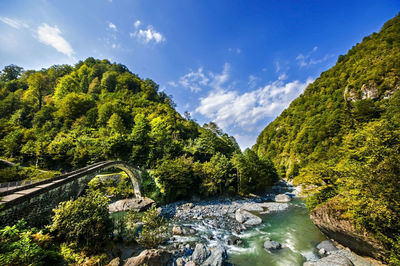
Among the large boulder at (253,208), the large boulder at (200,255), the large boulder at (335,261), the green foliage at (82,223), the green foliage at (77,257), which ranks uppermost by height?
the green foliage at (82,223)

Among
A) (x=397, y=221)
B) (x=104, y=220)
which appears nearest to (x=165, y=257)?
(x=104, y=220)

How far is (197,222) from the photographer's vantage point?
51.3 ft

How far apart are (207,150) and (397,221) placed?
103 ft

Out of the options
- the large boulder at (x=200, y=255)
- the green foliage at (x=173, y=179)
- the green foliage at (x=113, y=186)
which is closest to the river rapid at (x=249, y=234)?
the large boulder at (x=200, y=255)

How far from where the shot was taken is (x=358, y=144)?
10.5 m

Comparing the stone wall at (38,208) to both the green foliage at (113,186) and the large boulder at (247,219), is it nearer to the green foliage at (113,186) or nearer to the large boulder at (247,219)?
the green foliage at (113,186)

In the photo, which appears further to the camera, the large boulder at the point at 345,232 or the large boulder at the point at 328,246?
the large boulder at the point at 328,246

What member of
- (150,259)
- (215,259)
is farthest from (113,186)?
(215,259)

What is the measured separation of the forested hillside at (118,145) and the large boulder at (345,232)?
51.4ft

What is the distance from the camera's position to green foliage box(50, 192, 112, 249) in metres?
6.92

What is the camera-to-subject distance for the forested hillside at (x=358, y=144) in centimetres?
689

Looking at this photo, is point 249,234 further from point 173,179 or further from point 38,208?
point 38,208

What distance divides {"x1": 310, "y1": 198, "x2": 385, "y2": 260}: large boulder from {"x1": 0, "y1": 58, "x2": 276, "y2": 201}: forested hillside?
1566 centimetres

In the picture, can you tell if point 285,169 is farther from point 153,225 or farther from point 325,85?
point 153,225
